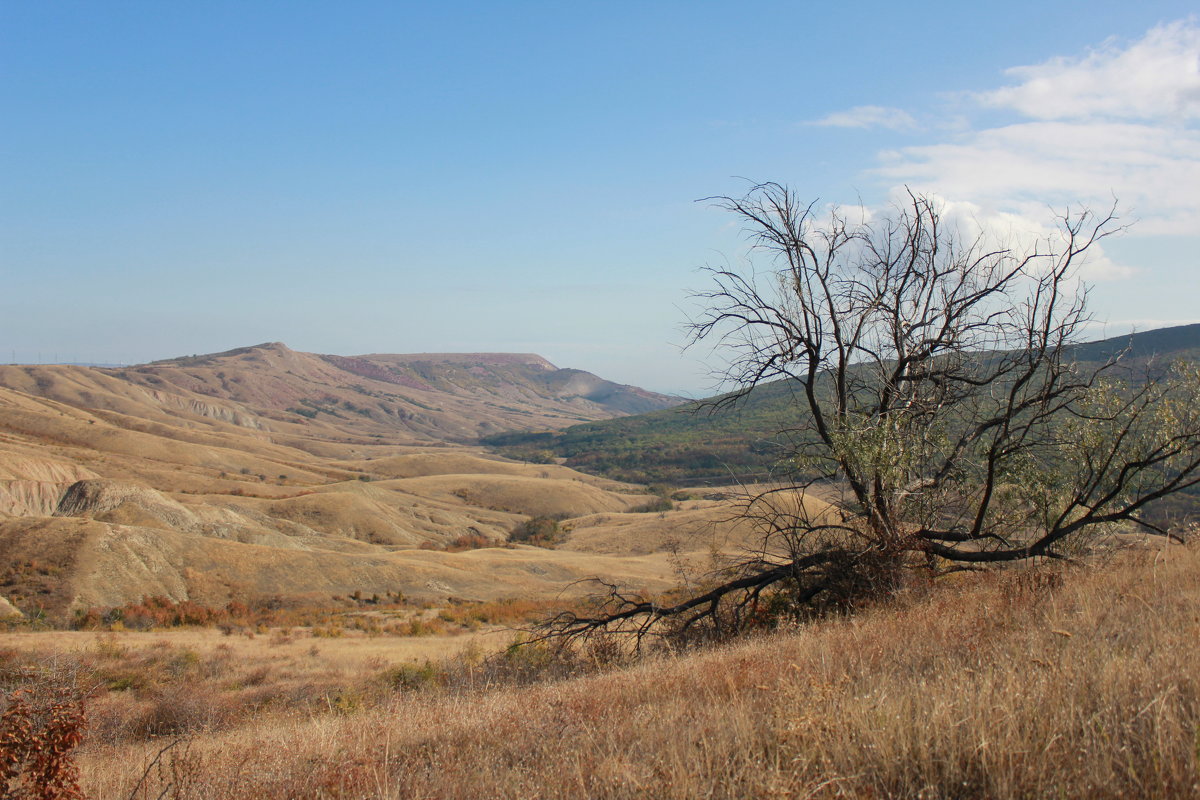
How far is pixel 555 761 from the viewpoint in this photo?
420 centimetres

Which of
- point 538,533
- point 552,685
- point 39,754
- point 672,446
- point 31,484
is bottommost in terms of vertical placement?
point 538,533

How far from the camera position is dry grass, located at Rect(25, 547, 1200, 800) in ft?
10.5

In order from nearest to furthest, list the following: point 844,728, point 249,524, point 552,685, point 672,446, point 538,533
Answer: point 844,728 → point 552,685 → point 249,524 → point 538,533 → point 672,446

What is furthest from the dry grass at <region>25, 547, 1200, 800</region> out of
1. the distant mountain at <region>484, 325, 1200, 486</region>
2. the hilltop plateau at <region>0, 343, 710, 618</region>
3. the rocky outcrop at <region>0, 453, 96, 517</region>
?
the rocky outcrop at <region>0, 453, 96, 517</region>

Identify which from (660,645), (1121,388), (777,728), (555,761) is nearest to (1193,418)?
(1121,388)

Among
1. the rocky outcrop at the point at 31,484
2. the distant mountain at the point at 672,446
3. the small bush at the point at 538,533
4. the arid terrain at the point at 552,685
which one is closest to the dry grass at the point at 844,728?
the arid terrain at the point at 552,685

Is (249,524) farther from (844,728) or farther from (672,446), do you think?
(672,446)

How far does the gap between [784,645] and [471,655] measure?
14029mm

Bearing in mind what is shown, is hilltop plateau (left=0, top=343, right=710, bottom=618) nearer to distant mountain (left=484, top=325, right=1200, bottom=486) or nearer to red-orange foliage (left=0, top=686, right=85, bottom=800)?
red-orange foliage (left=0, top=686, right=85, bottom=800)

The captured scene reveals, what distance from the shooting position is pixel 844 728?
12.0 ft

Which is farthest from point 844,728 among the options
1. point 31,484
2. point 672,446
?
point 672,446

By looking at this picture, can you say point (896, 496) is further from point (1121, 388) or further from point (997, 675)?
point (997, 675)

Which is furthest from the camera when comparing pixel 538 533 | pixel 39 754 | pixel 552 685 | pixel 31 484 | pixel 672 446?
pixel 672 446

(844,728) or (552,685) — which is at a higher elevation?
(844,728)
